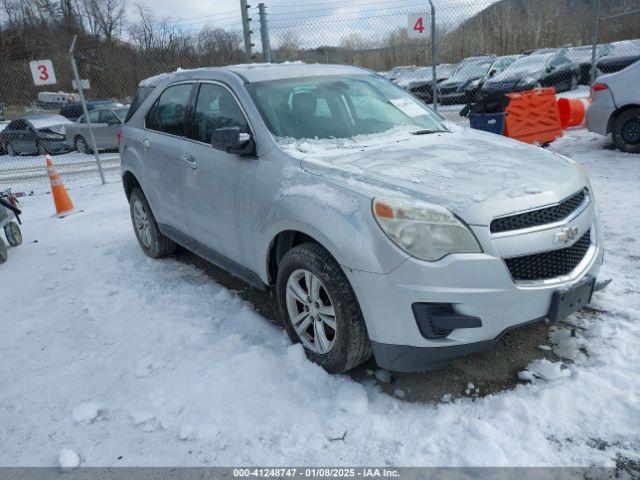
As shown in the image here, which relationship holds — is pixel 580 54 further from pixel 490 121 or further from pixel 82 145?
pixel 82 145

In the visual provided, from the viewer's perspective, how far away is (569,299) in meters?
2.50

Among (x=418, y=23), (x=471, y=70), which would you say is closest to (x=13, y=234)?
(x=418, y=23)

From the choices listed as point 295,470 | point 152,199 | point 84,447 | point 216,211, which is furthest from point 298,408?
point 152,199

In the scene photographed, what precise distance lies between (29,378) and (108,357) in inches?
18.7

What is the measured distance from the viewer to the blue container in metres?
8.19

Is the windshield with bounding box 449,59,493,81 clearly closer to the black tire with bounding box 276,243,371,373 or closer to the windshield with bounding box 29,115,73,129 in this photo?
the windshield with bounding box 29,115,73,129

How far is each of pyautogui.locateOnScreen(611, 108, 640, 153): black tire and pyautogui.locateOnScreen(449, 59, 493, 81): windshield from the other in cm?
1131

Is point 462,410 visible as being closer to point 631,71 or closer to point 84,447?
point 84,447

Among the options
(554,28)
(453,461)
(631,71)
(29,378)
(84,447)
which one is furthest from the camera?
(554,28)

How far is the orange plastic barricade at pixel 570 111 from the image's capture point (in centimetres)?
926

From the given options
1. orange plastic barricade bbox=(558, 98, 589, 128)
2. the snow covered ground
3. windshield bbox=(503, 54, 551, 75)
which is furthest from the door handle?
windshield bbox=(503, 54, 551, 75)

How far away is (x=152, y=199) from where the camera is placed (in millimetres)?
4676

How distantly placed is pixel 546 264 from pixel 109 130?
1502 centimetres

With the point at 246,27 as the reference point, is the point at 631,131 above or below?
below
